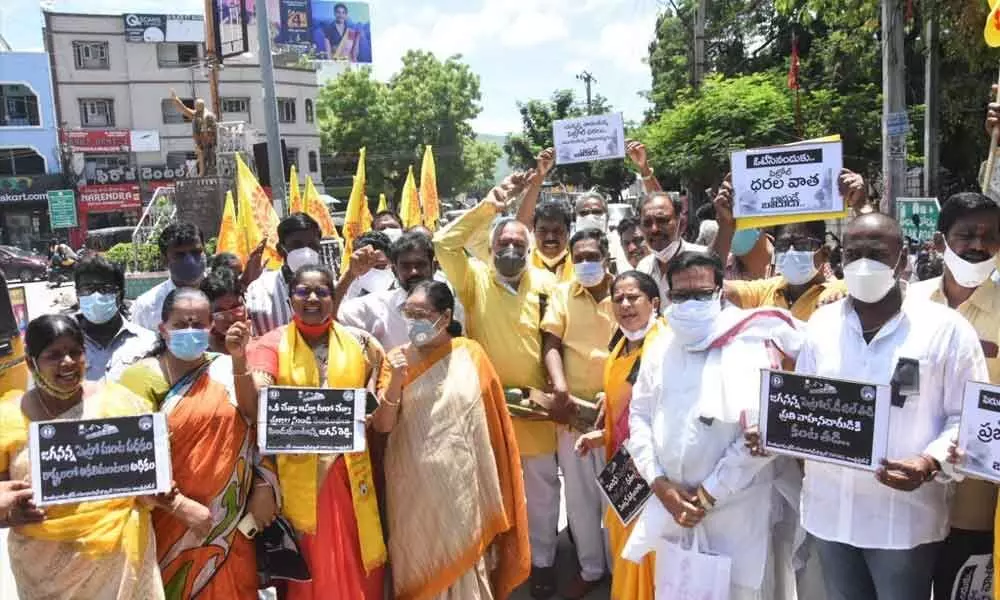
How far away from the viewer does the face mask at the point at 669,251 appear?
4.19 m

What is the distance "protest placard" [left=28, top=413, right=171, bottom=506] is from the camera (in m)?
2.48

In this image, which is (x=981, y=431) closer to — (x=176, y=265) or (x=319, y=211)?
(x=176, y=265)

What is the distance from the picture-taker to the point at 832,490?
2686mm

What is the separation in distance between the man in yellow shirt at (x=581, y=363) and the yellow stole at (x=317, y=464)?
110cm

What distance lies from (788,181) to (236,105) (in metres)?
39.6

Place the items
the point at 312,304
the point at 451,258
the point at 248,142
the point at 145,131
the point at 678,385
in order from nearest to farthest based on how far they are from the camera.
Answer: the point at 678,385, the point at 312,304, the point at 451,258, the point at 248,142, the point at 145,131

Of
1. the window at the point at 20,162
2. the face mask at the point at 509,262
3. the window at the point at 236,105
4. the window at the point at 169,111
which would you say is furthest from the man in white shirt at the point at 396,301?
the window at the point at 236,105

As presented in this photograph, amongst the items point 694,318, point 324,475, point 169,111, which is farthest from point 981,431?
point 169,111

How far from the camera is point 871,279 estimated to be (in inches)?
104

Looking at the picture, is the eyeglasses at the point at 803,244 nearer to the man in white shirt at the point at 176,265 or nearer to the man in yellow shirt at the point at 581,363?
the man in yellow shirt at the point at 581,363

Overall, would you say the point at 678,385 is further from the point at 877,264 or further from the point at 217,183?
the point at 217,183

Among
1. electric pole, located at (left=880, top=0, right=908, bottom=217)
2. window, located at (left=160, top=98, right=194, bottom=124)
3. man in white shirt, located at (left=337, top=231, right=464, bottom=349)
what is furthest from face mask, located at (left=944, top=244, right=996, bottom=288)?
window, located at (left=160, top=98, right=194, bottom=124)

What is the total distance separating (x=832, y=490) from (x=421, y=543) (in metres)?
1.63

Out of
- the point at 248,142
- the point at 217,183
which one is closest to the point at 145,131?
the point at 248,142
